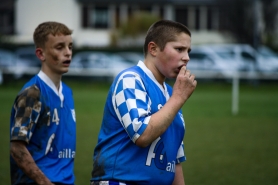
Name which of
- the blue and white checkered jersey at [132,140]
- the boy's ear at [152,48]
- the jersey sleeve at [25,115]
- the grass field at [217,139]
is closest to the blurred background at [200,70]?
the grass field at [217,139]

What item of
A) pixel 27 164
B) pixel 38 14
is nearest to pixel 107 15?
pixel 38 14

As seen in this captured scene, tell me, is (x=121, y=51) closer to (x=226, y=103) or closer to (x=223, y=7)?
(x=223, y=7)

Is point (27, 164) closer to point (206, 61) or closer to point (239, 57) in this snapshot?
point (239, 57)

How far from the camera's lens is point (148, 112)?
130 inches

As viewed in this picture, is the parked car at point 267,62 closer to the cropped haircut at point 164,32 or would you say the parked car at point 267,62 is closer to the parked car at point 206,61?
the parked car at point 206,61

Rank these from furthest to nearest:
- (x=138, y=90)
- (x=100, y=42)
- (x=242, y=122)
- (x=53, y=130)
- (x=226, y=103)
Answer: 1. (x=100, y=42)
2. (x=226, y=103)
3. (x=242, y=122)
4. (x=53, y=130)
5. (x=138, y=90)

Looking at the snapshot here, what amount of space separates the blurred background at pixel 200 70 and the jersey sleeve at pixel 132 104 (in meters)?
5.28

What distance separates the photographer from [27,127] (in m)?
4.09

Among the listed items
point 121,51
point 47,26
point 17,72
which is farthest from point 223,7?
point 47,26

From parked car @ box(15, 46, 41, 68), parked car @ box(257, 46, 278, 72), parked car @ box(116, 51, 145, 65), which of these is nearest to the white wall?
parked car @ box(116, 51, 145, 65)

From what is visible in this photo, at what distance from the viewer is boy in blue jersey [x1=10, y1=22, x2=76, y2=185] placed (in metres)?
4.06

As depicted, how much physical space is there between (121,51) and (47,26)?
3696 centimetres

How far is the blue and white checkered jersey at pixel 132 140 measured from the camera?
330 cm

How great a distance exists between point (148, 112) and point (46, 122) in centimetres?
129
